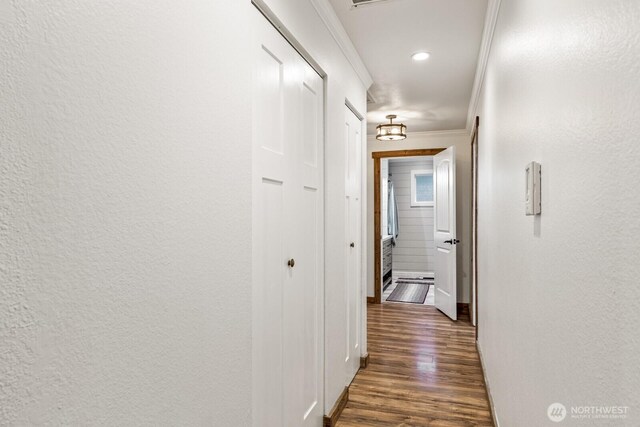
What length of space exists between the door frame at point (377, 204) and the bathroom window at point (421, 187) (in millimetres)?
2868

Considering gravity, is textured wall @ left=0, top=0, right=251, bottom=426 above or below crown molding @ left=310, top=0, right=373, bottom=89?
below

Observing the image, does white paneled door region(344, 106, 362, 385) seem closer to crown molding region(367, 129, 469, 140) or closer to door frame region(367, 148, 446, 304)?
door frame region(367, 148, 446, 304)

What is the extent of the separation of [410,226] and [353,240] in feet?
18.8

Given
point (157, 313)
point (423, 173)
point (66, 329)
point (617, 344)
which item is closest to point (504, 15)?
point (617, 344)

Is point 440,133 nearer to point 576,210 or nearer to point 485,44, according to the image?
point 485,44

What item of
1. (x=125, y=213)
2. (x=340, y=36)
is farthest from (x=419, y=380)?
(x=125, y=213)

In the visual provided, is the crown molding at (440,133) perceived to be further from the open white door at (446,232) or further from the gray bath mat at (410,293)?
the gray bath mat at (410,293)

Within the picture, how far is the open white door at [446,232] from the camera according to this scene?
499 cm

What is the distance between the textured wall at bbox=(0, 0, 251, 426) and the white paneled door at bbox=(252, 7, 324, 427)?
0.26m

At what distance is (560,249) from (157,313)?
96cm

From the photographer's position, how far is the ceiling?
2365 millimetres

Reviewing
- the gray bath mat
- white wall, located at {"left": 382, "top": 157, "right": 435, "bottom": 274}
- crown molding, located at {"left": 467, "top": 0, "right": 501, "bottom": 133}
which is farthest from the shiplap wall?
crown molding, located at {"left": 467, "top": 0, "right": 501, "bottom": 133}

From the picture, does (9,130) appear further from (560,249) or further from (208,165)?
(560,249)

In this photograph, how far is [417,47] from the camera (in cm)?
289
